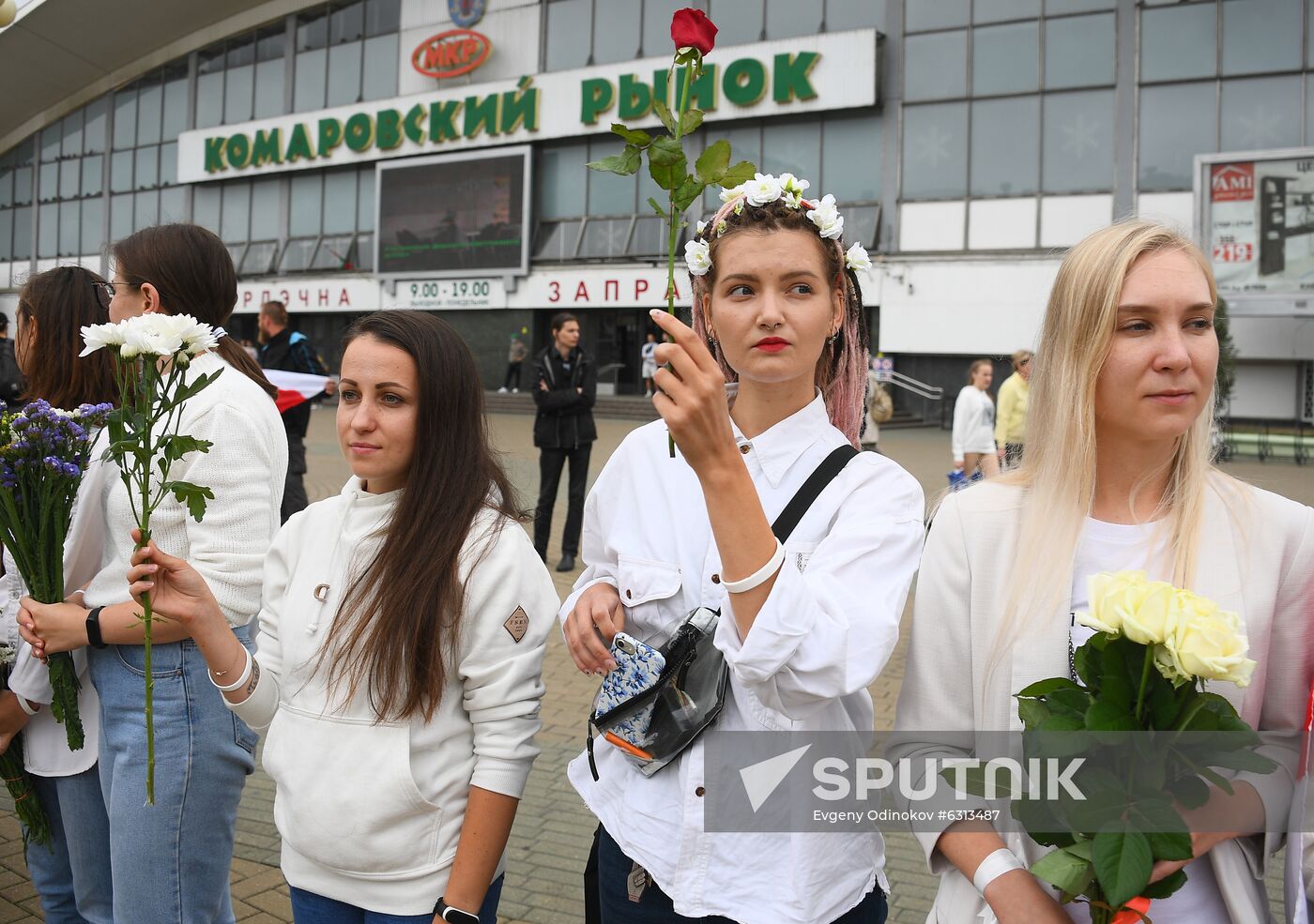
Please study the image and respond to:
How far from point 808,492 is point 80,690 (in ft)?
6.06

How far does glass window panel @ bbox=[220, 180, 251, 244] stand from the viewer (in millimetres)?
37281

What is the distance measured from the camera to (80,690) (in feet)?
8.54

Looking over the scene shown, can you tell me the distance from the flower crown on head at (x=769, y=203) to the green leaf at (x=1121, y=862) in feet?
3.33

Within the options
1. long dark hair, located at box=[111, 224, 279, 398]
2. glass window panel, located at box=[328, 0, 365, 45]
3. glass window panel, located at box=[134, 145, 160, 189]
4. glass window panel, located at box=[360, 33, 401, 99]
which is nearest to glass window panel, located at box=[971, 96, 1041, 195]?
glass window panel, located at box=[360, 33, 401, 99]

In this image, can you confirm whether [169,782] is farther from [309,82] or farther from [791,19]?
[309,82]

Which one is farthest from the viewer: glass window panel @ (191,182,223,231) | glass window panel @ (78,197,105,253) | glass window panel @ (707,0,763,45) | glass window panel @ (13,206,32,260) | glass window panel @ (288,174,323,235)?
glass window panel @ (13,206,32,260)

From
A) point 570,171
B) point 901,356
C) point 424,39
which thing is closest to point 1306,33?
point 901,356

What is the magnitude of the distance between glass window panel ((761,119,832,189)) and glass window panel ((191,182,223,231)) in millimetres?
20407

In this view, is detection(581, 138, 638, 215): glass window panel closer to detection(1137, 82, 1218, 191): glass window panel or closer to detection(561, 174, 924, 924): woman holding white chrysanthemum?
detection(1137, 82, 1218, 191): glass window panel

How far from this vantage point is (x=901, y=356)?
27844mm

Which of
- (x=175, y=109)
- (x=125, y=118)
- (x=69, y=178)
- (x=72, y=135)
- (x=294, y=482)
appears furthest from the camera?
(x=69, y=178)

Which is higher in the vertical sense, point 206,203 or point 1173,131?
point 206,203

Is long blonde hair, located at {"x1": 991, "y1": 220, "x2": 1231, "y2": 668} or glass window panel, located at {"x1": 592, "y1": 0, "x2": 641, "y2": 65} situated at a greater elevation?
glass window panel, located at {"x1": 592, "y1": 0, "x2": 641, "y2": 65}

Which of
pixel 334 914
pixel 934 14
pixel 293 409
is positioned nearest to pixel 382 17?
pixel 934 14
